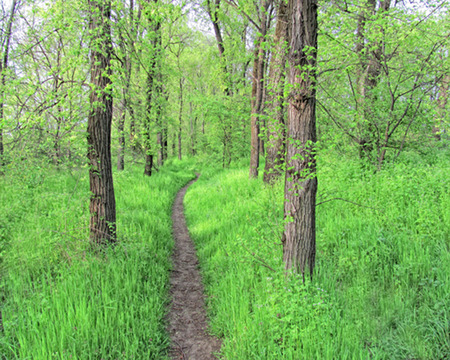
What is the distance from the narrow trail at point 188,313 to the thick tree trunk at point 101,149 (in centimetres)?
163

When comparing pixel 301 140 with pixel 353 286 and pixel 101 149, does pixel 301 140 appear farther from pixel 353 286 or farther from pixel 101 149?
pixel 101 149

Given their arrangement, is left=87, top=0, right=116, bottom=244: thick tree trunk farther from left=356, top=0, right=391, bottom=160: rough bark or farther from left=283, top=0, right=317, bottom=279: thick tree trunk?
left=356, top=0, right=391, bottom=160: rough bark

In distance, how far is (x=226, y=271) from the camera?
4.10 metres

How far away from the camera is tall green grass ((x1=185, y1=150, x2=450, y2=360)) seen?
2346 mm

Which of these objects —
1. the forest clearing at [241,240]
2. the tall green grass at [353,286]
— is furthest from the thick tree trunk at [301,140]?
the tall green grass at [353,286]

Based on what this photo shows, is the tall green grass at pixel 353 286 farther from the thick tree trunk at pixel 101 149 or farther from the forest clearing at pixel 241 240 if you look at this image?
the thick tree trunk at pixel 101 149

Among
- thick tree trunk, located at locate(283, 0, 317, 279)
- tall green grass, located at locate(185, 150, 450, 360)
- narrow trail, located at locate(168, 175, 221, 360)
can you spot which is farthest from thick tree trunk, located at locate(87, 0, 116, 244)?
thick tree trunk, located at locate(283, 0, 317, 279)

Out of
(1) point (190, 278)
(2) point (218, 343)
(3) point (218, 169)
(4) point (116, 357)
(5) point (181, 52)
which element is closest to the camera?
(4) point (116, 357)

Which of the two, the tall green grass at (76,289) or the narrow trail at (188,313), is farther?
the narrow trail at (188,313)

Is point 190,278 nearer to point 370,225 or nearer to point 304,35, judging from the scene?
point 370,225

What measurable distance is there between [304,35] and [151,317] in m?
4.21

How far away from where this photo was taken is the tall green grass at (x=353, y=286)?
2346 mm

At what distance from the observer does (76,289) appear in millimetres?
3197

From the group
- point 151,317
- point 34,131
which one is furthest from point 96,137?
point 151,317
